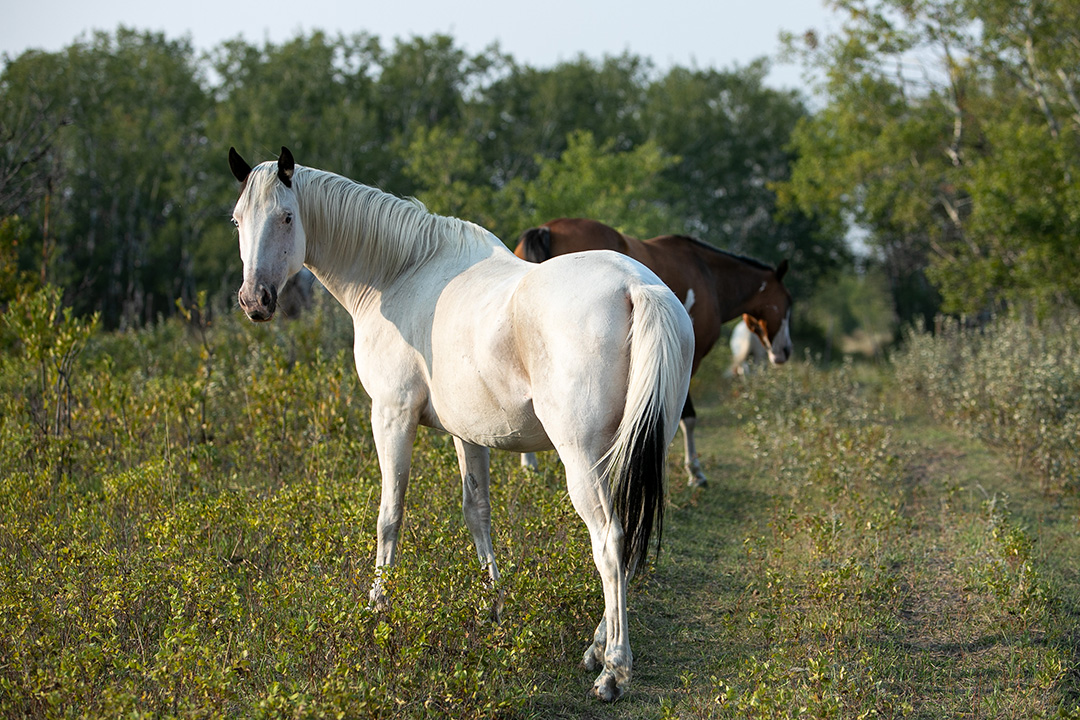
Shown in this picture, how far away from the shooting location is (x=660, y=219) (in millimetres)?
19516

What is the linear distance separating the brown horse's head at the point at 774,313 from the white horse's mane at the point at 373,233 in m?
4.25

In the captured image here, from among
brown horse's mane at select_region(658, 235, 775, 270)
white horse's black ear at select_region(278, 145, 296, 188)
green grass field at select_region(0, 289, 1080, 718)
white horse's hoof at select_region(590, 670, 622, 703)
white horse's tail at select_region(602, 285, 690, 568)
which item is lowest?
white horse's hoof at select_region(590, 670, 622, 703)

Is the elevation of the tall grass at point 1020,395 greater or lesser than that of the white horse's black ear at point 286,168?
lesser

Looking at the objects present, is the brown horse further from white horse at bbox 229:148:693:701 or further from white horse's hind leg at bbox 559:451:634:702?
white horse's hind leg at bbox 559:451:634:702

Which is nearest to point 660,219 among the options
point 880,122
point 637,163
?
point 637,163

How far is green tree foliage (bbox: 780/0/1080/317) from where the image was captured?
1257 centimetres

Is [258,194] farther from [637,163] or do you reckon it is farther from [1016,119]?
[637,163]

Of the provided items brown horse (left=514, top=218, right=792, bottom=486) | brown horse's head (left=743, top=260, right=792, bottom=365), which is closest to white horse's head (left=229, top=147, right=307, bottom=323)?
brown horse (left=514, top=218, right=792, bottom=486)

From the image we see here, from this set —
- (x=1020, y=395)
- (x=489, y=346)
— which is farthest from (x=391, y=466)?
(x=1020, y=395)

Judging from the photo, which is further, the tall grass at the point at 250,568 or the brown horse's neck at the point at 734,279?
the brown horse's neck at the point at 734,279

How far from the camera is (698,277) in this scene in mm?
6723

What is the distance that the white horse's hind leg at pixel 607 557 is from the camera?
9.57 feet

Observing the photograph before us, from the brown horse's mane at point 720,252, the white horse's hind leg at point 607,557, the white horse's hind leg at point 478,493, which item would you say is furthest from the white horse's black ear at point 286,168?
the brown horse's mane at point 720,252

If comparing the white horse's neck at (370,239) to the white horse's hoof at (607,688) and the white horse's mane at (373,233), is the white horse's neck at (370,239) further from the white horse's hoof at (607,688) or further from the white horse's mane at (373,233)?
the white horse's hoof at (607,688)
